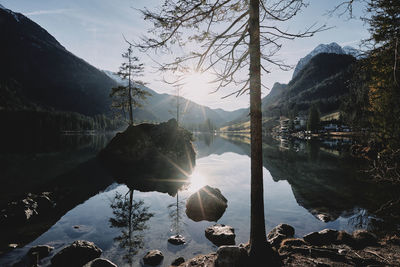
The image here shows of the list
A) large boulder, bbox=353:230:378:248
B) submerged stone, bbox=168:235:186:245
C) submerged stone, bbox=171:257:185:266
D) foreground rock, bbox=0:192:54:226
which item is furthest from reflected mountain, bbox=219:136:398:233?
foreground rock, bbox=0:192:54:226

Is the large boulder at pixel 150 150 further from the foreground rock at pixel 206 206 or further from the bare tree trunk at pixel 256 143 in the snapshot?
the bare tree trunk at pixel 256 143

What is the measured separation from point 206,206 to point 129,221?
14.6 feet

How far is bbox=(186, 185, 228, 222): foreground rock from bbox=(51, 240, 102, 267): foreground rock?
508 cm

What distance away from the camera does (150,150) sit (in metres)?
25.6

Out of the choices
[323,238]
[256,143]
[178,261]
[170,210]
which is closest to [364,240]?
[323,238]

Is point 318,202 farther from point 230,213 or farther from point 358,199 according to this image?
point 230,213

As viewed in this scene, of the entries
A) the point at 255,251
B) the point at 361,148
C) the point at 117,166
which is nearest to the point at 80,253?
the point at 255,251

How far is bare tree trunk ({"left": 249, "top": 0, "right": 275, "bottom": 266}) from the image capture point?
5.37m

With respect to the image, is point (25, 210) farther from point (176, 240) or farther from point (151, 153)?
point (151, 153)

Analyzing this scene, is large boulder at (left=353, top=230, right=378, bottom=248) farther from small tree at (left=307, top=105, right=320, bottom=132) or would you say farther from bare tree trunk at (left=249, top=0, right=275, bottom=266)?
small tree at (left=307, top=105, right=320, bottom=132)

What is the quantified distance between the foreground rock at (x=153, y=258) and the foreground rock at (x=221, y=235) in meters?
2.34

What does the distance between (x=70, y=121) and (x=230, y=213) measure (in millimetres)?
150932

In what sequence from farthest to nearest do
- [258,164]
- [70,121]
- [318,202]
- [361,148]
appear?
[70,121], [361,148], [318,202], [258,164]

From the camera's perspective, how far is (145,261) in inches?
271
